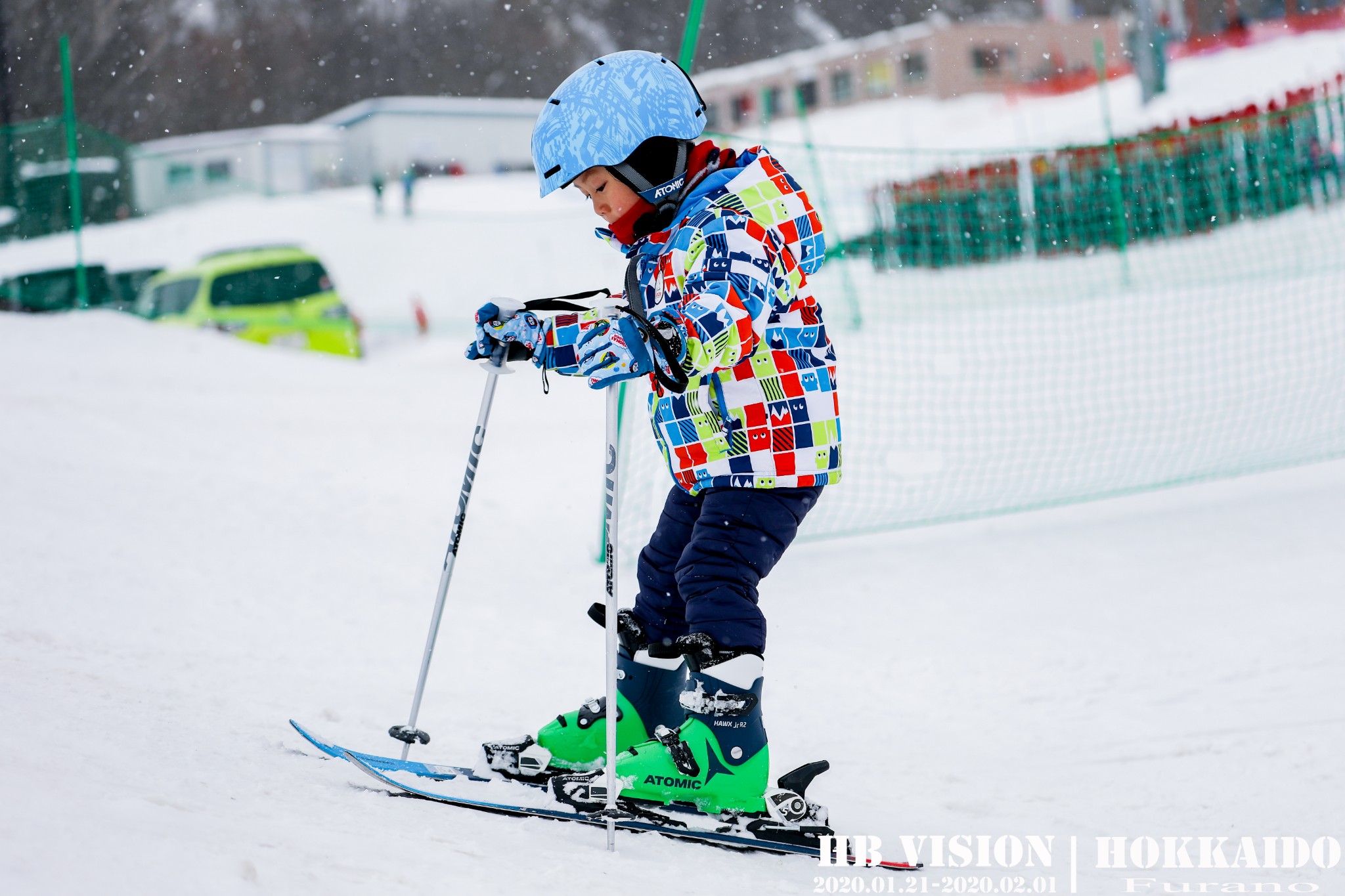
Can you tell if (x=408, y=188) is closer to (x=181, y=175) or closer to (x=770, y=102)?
(x=181, y=175)

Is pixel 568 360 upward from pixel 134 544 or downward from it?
→ upward

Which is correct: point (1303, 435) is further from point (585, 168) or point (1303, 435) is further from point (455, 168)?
point (455, 168)

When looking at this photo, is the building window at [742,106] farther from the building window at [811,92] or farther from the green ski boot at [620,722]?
the green ski boot at [620,722]

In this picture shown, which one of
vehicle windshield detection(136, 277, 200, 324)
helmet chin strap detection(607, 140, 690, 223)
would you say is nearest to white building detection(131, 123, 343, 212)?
vehicle windshield detection(136, 277, 200, 324)

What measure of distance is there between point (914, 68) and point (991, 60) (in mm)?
1813

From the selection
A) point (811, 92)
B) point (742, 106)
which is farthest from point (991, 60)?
point (742, 106)

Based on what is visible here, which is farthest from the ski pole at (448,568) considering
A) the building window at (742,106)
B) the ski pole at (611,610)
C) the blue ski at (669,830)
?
the building window at (742,106)

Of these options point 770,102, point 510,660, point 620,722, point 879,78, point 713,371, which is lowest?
point 510,660

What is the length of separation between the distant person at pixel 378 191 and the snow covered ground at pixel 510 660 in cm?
1162

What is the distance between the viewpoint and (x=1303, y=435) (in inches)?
231

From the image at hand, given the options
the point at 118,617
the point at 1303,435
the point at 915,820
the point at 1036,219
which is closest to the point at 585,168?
the point at 915,820

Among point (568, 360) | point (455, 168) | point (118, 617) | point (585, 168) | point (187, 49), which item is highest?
point (187, 49)

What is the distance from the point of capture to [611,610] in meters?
2.18

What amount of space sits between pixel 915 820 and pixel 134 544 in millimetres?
3239
